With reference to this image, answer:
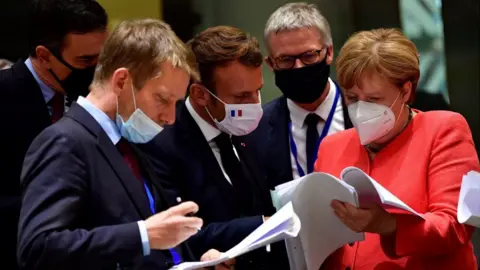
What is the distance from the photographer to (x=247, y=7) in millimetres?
4547

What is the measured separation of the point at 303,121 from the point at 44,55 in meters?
1.03

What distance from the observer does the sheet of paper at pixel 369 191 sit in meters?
2.16

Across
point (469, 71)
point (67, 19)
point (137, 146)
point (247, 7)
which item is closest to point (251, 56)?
point (137, 146)

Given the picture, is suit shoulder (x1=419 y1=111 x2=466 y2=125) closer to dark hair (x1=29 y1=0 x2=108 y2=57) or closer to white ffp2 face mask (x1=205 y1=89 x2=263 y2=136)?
white ffp2 face mask (x1=205 y1=89 x2=263 y2=136)

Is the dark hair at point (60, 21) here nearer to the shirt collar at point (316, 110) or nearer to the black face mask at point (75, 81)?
the black face mask at point (75, 81)

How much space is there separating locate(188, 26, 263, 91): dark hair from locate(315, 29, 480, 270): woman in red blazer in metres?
0.39

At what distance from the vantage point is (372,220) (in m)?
2.30

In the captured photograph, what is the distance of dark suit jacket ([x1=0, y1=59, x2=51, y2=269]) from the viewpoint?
2.86m

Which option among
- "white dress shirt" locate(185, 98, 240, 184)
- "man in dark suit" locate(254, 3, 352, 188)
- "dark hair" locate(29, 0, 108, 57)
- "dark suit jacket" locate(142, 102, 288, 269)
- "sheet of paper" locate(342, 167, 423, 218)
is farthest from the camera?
"man in dark suit" locate(254, 3, 352, 188)

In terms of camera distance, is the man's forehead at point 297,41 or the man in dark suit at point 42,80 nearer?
the man in dark suit at point 42,80

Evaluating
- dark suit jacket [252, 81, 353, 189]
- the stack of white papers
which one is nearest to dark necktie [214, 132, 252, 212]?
dark suit jacket [252, 81, 353, 189]

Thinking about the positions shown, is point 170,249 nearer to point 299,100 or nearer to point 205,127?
point 205,127

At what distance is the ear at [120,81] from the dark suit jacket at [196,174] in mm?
450

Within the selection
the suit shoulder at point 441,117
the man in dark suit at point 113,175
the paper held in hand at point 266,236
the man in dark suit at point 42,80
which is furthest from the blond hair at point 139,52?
the suit shoulder at point 441,117
